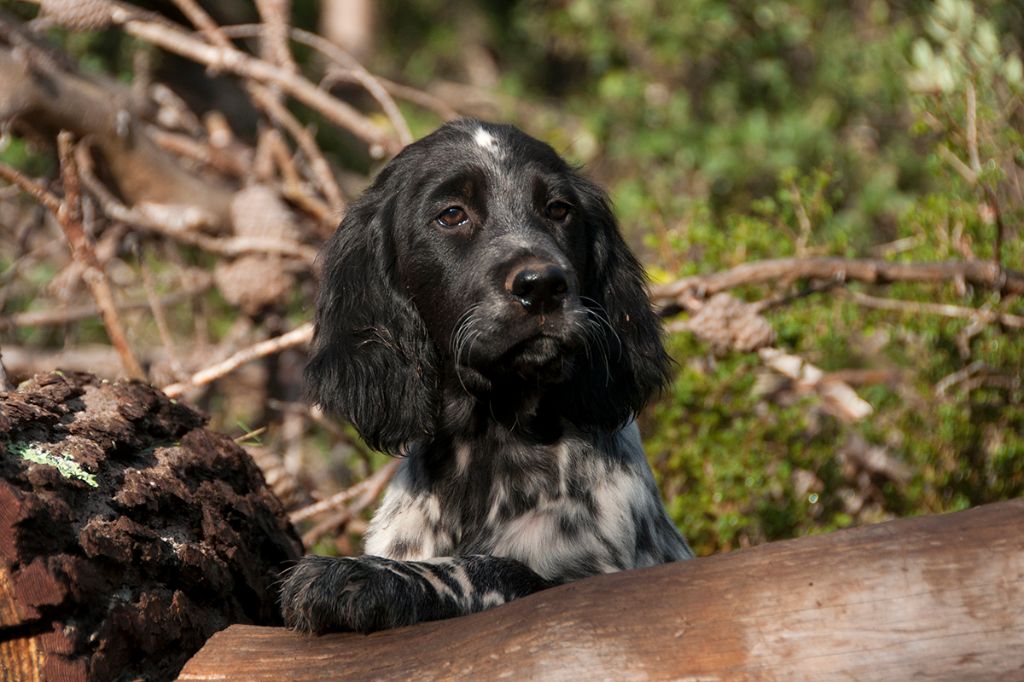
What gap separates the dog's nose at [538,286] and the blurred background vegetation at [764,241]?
5.07 ft

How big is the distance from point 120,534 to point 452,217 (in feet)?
5.11

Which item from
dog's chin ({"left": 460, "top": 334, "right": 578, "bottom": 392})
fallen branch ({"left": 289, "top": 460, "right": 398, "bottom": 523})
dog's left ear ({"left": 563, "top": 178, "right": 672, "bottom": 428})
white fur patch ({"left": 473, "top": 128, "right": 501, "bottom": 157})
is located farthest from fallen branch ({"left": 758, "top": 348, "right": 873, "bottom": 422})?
dog's chin ({"left": 460, "top": 334, "right": 578, "bottom": 392})

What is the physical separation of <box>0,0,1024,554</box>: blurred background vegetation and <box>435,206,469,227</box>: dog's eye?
1.40 meters

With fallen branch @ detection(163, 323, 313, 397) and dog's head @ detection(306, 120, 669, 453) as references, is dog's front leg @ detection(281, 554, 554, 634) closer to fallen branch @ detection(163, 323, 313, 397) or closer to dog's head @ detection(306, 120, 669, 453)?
dog's head @ detection(306, 120, 669, 453)

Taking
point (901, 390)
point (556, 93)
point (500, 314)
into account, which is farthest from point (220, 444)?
point (556, 93)

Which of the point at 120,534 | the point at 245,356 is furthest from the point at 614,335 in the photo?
the point at 245,356

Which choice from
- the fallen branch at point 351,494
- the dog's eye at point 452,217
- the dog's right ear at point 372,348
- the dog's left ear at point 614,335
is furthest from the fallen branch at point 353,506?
the dog's eye at point 452,217

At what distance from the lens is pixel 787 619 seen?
2.80m

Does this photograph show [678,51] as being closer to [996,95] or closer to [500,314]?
[996,95]

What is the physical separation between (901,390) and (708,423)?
131cm

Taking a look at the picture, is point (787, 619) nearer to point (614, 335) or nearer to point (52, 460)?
point (614, 335)

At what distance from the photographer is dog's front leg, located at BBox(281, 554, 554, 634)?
320 cm

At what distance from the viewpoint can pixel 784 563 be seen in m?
2.88

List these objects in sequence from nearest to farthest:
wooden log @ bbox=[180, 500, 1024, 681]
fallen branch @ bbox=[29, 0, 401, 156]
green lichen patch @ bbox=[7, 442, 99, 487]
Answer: wooden log @ bbox=[180, 500, 1024, 681]
green lichen patch @ bbox=[7, 442, 99, 487]
fallen branch @ bbox=[29, 0, 401, 156]
